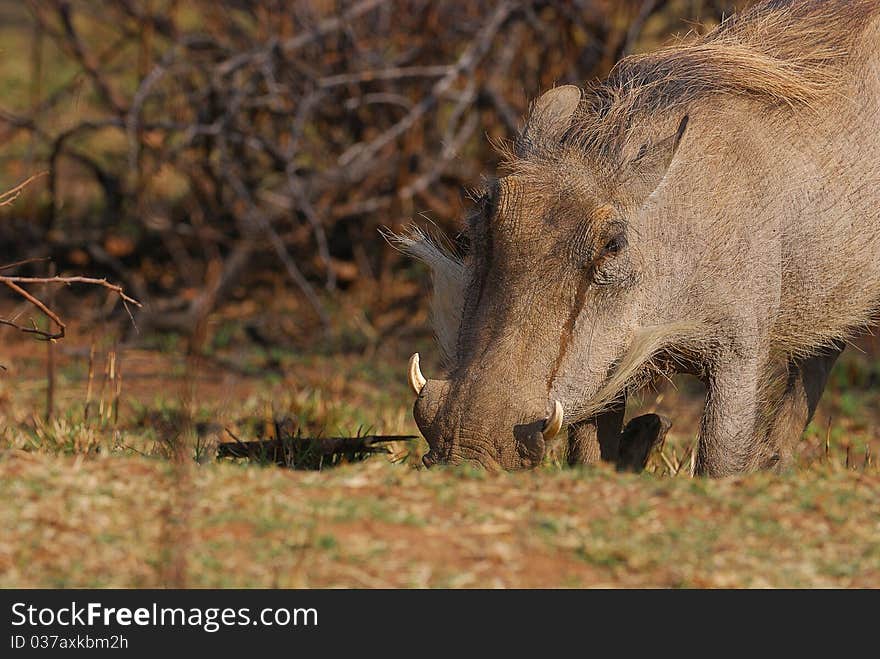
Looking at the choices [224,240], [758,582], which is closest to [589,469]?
[758,582]

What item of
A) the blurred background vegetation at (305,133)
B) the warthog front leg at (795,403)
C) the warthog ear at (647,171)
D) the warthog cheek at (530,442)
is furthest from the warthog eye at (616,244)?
the blurred background vegetation at (305,133)

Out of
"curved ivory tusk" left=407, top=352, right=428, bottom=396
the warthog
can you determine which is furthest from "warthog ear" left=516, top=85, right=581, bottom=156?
"curved ivory tusk" left=407, top=352, right=428, bottom=396

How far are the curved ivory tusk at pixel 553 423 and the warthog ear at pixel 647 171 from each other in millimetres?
699

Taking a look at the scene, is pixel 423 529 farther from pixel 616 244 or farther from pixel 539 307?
pixel 616 244

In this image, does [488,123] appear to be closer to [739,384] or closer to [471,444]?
[739,384]

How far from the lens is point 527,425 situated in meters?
3.19

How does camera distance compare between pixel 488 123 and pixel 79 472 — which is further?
pixel 488 123

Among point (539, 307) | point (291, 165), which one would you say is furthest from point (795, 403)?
point (291, 165)

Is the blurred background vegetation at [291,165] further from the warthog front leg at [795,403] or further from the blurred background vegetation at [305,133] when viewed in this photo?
the warthog front leg at [795,403]

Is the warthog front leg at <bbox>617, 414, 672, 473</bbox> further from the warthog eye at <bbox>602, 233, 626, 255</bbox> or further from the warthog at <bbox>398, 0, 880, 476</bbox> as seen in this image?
the warthog eye at <bbox>602, 233, 626, 255</bbox>

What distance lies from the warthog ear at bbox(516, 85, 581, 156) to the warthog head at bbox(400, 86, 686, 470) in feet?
0.07

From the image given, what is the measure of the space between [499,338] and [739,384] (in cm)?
77
